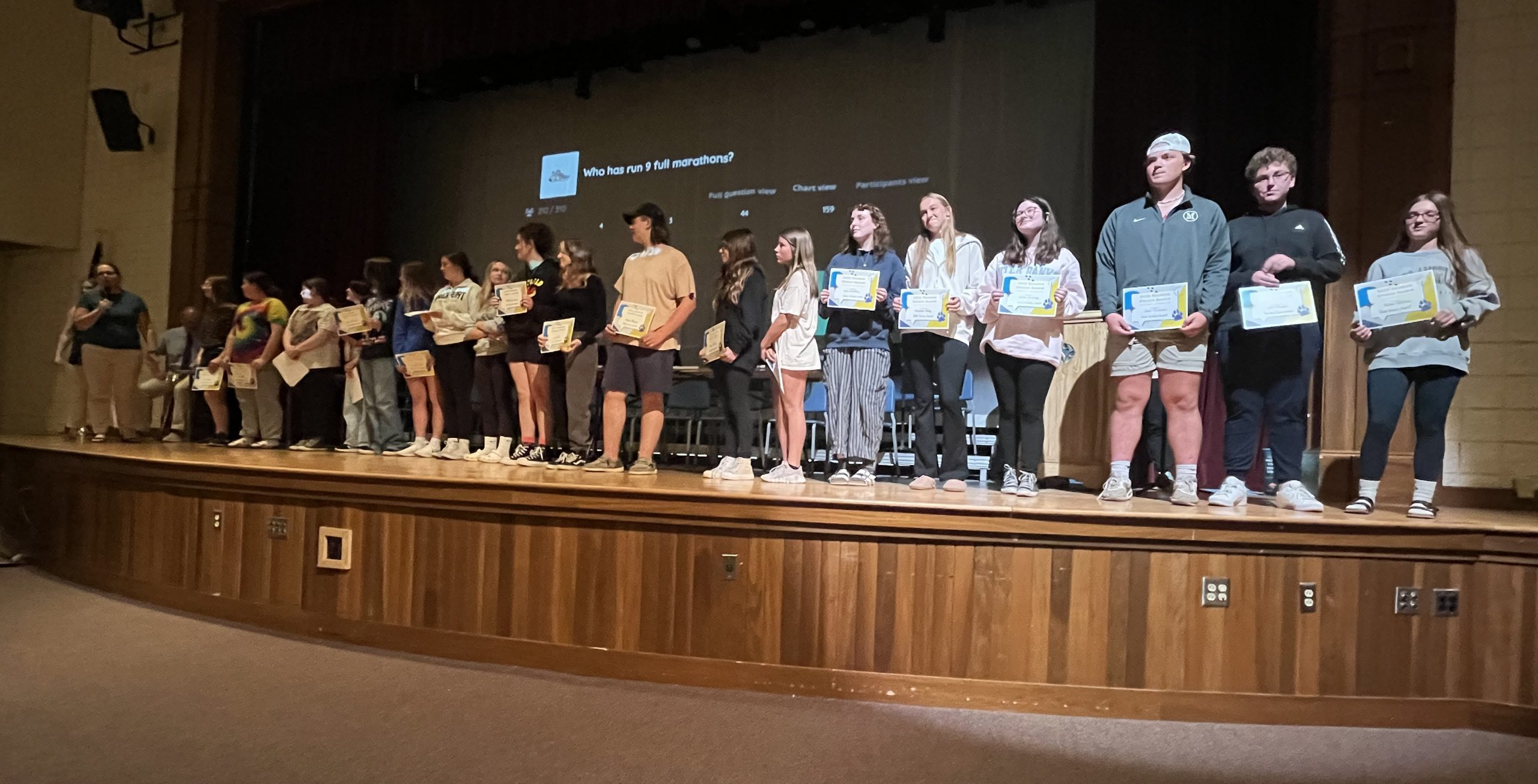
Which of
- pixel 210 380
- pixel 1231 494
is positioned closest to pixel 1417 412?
pixel 1231 494

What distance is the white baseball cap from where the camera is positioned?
3262 millimetres

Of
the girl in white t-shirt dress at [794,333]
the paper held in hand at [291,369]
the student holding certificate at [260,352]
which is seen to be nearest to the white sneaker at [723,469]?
the girl in white t-shirt dress at [794,333]

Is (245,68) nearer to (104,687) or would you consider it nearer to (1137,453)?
(104,687)

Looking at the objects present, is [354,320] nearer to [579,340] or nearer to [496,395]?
[496,395]

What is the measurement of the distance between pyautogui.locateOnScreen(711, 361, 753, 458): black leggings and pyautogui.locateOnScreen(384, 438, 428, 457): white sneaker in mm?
1819

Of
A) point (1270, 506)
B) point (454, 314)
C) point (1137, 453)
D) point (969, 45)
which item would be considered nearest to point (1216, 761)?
point (1270, 506)

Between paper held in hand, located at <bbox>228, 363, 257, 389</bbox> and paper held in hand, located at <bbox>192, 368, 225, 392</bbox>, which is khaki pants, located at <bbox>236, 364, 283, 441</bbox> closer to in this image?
paper held in hand, located at <bbox>228, 363, 257, 389</bbox>

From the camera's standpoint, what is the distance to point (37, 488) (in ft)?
15.5

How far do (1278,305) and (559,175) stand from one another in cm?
602

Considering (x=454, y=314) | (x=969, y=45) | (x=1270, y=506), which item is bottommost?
(x=1270, y=506)

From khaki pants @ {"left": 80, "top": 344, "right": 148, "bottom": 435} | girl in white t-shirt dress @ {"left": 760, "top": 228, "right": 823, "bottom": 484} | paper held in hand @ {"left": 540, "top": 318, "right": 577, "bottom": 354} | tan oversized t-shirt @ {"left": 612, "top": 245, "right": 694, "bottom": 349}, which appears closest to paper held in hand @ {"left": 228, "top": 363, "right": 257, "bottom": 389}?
khaki pants @ {"left": 80, "top": 344, "right": 148, "bottom": 435}

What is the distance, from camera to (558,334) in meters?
4.18

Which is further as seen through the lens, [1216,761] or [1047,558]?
[1047,558]

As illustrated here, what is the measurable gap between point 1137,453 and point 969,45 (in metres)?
3.41
